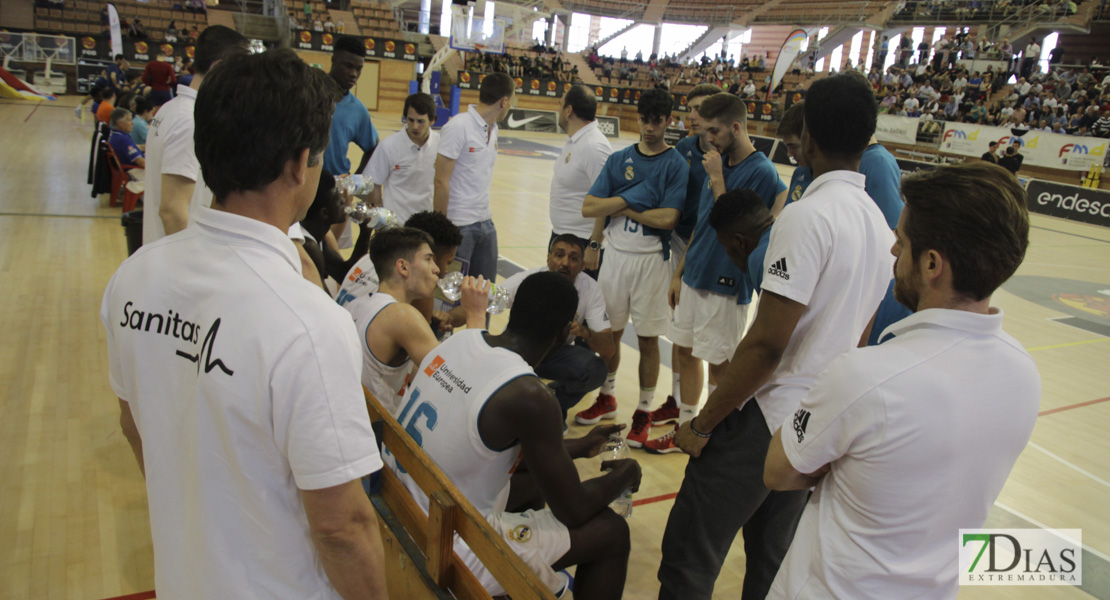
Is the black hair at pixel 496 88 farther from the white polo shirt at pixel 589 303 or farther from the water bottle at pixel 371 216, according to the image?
the white polo shirt at pixel 589 303

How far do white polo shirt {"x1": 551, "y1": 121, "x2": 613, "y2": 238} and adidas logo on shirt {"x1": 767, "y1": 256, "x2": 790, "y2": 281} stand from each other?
2.62 m

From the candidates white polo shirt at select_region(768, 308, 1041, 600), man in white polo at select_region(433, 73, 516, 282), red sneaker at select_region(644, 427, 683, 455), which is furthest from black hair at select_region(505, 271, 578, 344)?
man in white polo at select_region(433, 73, 516, 282)

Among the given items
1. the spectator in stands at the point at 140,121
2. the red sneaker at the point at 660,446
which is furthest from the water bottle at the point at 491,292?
the spectator in stands at the point at 140,121

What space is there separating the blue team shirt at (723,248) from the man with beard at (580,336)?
57 centimetres

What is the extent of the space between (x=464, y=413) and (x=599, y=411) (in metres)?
2.37

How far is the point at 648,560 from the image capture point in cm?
299

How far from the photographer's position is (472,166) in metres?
4.85

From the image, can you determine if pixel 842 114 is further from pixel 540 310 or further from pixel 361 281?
pixel 361 281

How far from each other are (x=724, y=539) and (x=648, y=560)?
954mm

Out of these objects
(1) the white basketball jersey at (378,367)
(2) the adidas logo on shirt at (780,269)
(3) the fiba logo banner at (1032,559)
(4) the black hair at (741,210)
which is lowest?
(3) the fiba logo banner at (1032,559)

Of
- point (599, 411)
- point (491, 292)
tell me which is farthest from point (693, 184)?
point (491, 292)

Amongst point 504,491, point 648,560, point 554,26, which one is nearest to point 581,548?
point 504,491

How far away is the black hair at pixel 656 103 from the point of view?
3975 millimetres

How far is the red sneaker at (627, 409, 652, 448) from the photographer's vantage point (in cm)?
397
